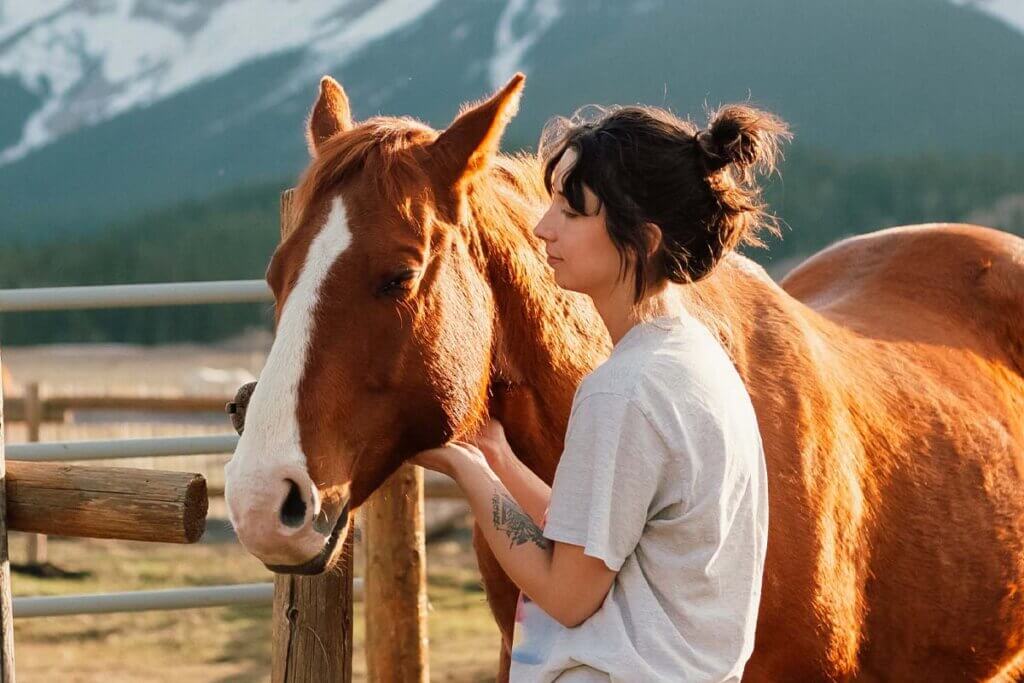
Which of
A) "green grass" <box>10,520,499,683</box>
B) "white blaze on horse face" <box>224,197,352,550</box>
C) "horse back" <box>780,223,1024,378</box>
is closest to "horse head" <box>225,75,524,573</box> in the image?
"white blaze on horse face" <box>224,197,352,550</box>

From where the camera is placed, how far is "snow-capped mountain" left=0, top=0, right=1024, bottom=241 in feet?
104

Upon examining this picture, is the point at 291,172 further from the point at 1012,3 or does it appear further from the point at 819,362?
the point at 819,362

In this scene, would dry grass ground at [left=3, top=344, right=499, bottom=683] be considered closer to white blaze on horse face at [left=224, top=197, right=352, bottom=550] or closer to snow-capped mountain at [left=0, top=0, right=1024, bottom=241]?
white blaze on horse face at [left=224, top=197, right=352, bottom=550]

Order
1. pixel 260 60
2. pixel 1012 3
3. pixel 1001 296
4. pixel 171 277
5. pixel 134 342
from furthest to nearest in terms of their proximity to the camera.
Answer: pixel 260 60, pixel 1012 3, pixel 171 277, pixel 134 342, pixel 1001 296

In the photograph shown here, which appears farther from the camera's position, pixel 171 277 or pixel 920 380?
pixel 171 277

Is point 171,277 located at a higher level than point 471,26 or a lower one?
lower

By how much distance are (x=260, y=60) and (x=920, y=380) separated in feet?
135

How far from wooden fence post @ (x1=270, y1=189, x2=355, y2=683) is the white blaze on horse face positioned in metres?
0.65

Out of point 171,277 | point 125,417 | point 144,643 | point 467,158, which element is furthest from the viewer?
point 171,277

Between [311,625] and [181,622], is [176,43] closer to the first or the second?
[181,622]

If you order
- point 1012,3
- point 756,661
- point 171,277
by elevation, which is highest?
point 1012,3

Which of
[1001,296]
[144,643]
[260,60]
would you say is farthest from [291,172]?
[1001,296]

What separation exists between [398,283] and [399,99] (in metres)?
36.3

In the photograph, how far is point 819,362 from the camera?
2.81 metres
